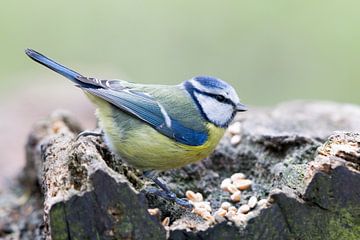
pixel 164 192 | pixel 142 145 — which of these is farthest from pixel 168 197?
pixel 142 145

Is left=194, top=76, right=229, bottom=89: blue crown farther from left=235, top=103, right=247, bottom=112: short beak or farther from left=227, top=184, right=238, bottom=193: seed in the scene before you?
left=227, top=184, right=238, bottom=193: seed

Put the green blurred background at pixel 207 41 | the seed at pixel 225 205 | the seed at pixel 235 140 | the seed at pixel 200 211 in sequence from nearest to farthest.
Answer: the seed at pixel 200 211 → the seed at pixel 225 205 → the seed at pixel 235 140 → the green blurred background at pixel 207 41

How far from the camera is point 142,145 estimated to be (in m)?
2.81

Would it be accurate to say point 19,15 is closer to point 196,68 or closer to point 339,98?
point 196,68

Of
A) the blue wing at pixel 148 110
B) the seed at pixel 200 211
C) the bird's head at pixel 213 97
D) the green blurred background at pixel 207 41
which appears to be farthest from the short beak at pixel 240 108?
the green blurred background at pixel 207 41

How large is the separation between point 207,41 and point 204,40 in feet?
0.12

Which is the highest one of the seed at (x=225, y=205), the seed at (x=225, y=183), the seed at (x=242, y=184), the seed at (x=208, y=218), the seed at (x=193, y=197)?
the seed at (x=242, y=184)

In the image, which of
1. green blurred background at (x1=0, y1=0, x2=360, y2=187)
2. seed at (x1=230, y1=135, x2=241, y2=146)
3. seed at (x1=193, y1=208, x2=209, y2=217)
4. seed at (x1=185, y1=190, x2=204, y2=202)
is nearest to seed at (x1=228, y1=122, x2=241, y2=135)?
seed at (x1=230, y1=135, x2=241, y2=146)

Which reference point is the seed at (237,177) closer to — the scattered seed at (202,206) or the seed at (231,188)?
the seed at (231,188)

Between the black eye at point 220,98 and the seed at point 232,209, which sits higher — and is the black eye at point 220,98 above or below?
above

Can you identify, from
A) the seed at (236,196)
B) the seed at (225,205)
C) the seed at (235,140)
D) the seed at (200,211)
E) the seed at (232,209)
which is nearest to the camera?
the seed at (200,211)

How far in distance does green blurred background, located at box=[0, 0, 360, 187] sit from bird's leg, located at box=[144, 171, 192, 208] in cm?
399

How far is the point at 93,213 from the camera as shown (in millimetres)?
2162

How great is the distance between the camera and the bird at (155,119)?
9.27 feet
